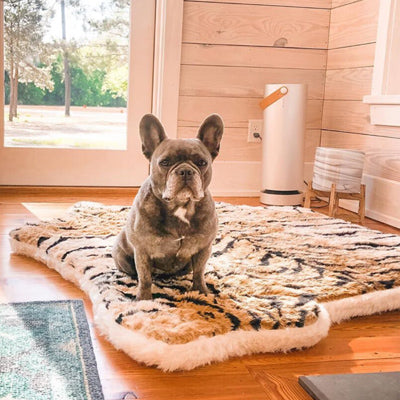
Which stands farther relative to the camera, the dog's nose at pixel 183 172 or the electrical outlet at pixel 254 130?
the electrical outlet at pixel 254 130

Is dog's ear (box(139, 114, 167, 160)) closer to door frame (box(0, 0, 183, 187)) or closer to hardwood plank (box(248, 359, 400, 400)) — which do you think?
hardwood plank (box(248, 359, 400, 400))

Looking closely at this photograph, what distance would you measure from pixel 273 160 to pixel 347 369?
6.52ft

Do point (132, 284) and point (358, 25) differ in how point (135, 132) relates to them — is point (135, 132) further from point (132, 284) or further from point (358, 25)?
point (132, 284)

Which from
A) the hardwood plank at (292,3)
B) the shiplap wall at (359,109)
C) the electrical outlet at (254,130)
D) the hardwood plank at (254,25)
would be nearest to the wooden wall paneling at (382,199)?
the shiplap wall at (359,109)

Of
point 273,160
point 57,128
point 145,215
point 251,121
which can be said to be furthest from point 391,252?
point 57,128

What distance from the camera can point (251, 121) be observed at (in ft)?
11.1

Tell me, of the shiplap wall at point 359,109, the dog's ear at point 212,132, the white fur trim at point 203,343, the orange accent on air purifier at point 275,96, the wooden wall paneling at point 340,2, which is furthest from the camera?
the wooden wall paneling at point 340,2

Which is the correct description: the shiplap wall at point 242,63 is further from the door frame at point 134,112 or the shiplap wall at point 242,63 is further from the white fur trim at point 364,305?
the white fur trim at point 364,305

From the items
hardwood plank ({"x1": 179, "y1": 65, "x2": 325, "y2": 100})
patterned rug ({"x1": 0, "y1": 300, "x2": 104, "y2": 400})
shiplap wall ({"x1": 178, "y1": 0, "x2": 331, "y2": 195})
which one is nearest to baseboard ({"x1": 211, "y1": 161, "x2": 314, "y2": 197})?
shiplap wall ({"x1": 178, "y1": 0, "x2": 331, "y2": 195})

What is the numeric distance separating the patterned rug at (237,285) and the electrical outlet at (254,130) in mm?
1003

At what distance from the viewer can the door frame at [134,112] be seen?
10.4ft

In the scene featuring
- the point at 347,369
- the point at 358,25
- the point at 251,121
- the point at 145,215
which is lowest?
the point at 347,369

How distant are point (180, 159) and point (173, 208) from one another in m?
0.13

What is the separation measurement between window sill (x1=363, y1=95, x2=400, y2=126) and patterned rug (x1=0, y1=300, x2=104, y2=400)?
184cm
